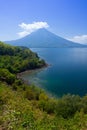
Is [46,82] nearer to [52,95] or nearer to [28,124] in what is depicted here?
[52,95]

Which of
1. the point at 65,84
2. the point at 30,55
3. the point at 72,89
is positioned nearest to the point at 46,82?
the point at 65,84

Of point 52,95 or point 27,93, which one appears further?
point 52,95

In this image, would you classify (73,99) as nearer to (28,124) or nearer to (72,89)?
(28,124)

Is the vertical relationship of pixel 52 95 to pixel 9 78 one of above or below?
Answer: below

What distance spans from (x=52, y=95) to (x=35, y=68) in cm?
3968

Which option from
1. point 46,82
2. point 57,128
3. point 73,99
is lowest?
point 46,82

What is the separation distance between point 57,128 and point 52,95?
35.0 meters

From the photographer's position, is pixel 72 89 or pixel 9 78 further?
pixel 72 89

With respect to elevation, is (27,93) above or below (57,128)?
below

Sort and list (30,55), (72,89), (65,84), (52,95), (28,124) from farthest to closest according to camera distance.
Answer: (30,55)
(65,84)
(72,89)
(52,95)
(28,124)

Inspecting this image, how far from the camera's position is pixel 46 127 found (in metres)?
10.3

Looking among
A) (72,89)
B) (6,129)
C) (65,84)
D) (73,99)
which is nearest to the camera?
(6,129)

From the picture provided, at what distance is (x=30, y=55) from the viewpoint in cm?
10406

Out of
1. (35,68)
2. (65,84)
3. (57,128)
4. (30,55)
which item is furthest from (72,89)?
(30,55)
